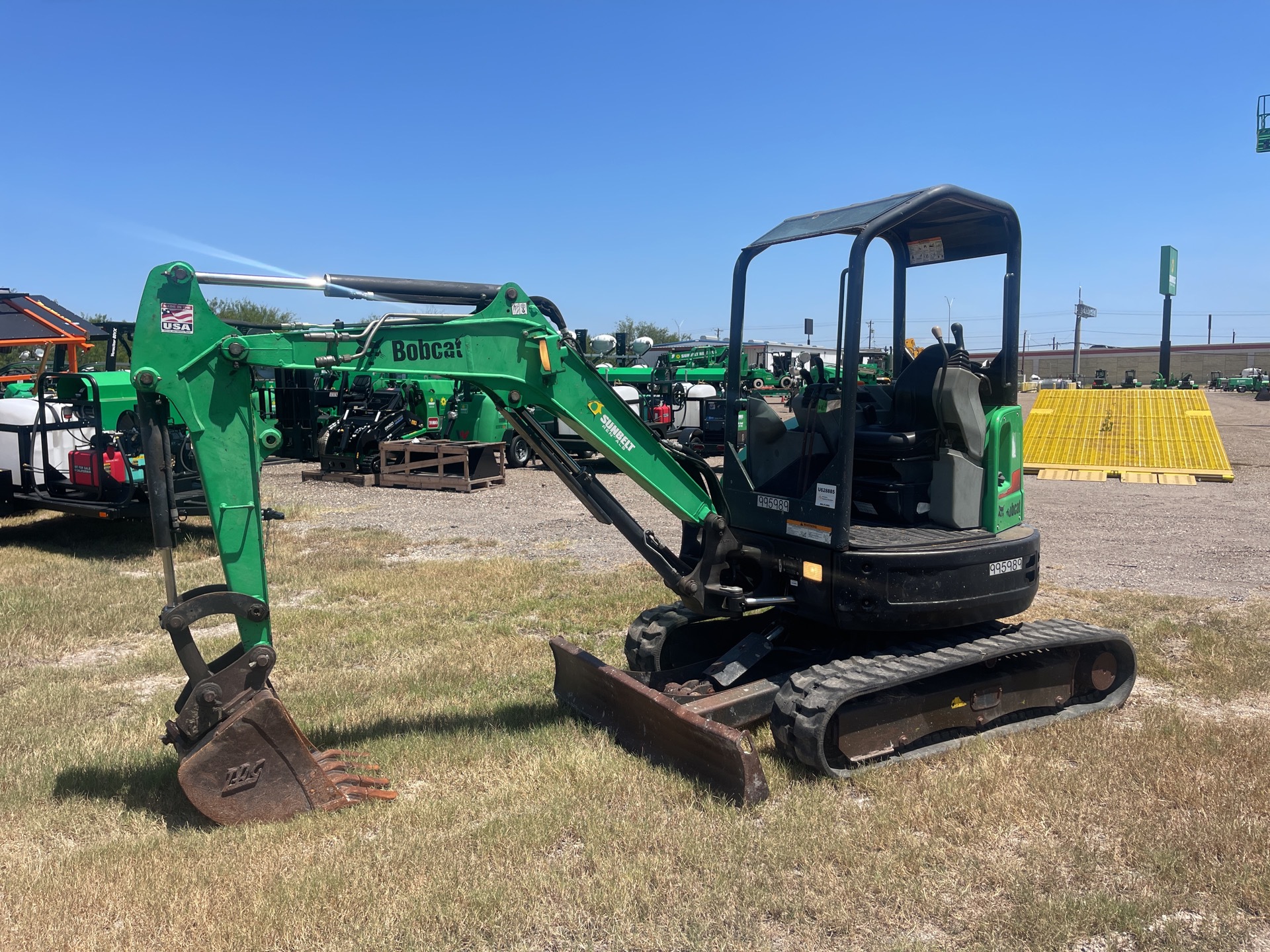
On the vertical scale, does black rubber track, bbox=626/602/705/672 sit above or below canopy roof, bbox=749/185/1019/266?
below

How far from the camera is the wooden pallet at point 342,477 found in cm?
1656

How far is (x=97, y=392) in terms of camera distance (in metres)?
10.3

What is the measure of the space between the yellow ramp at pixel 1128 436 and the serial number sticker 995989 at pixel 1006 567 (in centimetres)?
1319

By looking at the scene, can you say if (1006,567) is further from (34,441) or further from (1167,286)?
(1167,286)

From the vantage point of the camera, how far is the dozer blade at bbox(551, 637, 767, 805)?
453cm

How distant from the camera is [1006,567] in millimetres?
5309

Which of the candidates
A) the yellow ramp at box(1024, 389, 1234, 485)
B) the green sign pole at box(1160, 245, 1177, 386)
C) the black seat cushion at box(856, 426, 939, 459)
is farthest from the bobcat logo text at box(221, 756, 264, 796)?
the green sign pole at box(1160, 245, 1177, 386)

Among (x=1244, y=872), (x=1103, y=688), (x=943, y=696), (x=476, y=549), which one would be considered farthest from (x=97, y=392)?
(x=1244, y=872)

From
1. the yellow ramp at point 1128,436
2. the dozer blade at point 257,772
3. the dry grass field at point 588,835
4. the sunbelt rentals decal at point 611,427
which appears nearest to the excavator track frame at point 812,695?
the dry grass field at point 588,835

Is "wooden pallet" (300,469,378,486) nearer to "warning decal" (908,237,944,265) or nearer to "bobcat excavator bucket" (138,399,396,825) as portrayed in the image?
"warning decal" (908,237,944,265)

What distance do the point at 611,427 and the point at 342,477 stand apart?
42.0 feet

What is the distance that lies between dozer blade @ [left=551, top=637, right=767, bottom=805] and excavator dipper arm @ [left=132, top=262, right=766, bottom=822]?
14mm

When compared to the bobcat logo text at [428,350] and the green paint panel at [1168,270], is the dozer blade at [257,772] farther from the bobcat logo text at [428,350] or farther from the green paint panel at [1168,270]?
the green paint panel at [1168,270]

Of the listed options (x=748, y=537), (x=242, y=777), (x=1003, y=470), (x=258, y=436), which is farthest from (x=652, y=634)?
(x=258, y=436)
